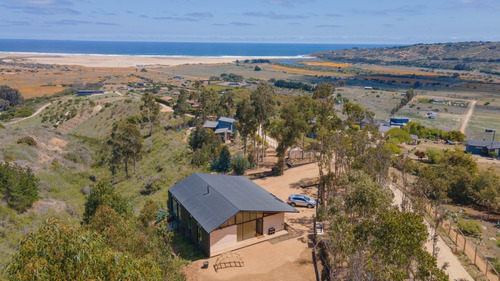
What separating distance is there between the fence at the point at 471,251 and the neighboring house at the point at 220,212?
11.9 metres

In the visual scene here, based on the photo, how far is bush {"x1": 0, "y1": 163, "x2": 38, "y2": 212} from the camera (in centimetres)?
2844

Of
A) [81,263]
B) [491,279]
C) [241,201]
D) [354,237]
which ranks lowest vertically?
[491,279]

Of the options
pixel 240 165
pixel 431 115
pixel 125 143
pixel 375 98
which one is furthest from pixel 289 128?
pixel 375 98

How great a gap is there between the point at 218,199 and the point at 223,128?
3070 cm

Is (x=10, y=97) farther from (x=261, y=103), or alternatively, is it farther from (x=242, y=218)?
(x=242, y=218)

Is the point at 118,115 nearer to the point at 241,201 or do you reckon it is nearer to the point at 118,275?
the point at 241,201

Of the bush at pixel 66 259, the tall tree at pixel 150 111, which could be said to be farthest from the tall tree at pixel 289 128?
the tall tree at pixel 150 111

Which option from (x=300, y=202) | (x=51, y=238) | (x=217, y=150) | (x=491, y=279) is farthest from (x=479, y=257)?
(x=217, y=150)

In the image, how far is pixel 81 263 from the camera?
9250mm

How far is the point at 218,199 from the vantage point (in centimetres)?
2434

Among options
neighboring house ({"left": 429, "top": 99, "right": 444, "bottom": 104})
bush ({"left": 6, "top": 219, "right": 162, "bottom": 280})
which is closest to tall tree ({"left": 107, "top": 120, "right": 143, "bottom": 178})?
bush ({"left": 6, "top": 219, "right": 162, "bottom": 280})

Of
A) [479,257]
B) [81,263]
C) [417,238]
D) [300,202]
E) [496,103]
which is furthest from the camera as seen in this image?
[496,103]

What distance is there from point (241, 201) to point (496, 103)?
112 metres

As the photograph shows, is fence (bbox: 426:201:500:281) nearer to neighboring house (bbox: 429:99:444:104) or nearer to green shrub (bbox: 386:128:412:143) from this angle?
green shrub (bbox: 386:128:412:143)
